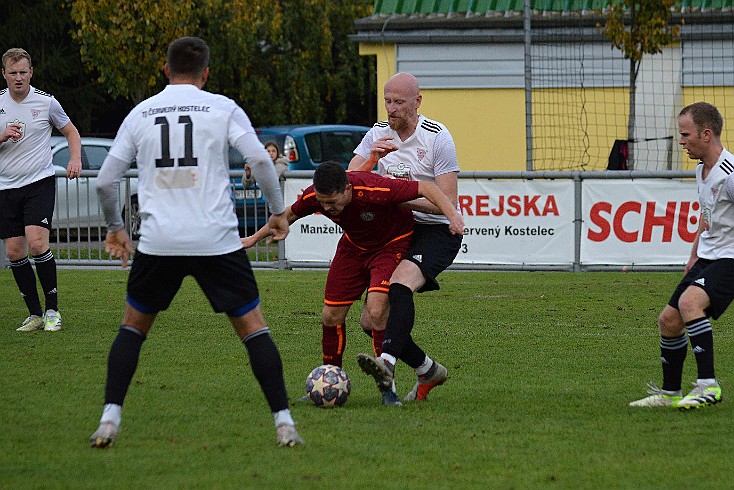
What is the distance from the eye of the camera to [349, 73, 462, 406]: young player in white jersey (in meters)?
7.41

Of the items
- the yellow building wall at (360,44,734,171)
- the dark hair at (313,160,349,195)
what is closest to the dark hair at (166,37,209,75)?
the dark hair at (313,160,349,195)

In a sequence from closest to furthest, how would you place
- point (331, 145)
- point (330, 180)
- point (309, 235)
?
1. point (330, 180)
2. point (309, 235)
3. point (331, 145)

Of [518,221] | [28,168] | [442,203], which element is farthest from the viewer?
[518,221]

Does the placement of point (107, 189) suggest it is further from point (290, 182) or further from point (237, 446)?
point (290, 182)

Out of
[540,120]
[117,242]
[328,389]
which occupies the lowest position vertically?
[328,389]

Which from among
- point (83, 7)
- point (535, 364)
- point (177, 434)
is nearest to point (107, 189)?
point (177, 434)

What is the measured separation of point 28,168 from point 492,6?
13831 millimetres

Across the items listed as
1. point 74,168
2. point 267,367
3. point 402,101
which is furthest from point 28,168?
point 267,367

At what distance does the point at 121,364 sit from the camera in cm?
604

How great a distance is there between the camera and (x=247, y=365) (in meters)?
8.84

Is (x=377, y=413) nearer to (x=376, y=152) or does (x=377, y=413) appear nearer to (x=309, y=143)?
(x=376, y=152)

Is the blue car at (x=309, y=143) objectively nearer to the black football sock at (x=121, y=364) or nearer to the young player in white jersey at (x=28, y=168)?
the young player in white jersey at (x=28, y=168)

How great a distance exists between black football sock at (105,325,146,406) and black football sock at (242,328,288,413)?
22.3 inches

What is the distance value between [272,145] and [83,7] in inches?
329
